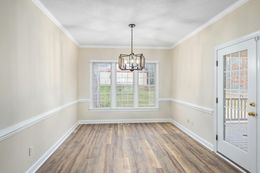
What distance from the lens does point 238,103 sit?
3209 millimetres

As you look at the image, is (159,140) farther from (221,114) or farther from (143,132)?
(221,114)

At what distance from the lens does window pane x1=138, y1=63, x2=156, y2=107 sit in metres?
6.86

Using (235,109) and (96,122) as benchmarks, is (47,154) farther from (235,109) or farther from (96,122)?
(235,109)

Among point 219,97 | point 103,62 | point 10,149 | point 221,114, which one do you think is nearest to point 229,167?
point 221,114

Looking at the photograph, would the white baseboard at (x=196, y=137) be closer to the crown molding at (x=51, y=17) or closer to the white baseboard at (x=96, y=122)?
the white baseboard at (x=96, y=122)

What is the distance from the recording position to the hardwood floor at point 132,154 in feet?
10.2

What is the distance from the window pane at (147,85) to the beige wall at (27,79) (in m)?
3.10

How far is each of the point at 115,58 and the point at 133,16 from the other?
2.97 meters

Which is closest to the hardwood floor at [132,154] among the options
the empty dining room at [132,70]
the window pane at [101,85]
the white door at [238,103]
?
the empty dining room at [132,70]

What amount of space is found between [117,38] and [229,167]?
422 centimetres

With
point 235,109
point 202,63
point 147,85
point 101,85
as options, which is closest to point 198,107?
point 202,63

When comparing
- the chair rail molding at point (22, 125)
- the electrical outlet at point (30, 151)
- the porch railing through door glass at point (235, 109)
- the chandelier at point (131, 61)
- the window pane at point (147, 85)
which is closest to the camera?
the chair rail molding at point (22, 125)

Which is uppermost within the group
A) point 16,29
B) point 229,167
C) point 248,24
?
point 248,24

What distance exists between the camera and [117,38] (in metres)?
5.54
